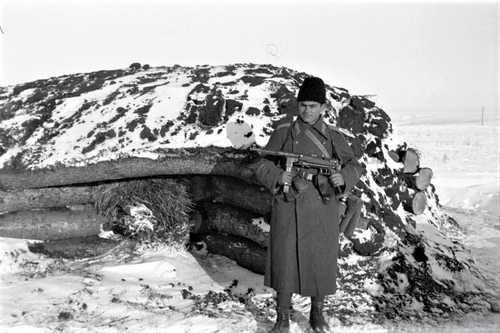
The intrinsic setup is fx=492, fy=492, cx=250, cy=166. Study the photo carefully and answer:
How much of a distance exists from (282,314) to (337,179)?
1191 millimetres

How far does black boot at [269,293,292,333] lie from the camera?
3953 millimetres

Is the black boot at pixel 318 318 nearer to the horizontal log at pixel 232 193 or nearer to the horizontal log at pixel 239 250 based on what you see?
the horizontal log at pixel 239 250

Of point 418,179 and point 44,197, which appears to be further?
point 418,179

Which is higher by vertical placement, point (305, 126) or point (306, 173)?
point (305, 126)

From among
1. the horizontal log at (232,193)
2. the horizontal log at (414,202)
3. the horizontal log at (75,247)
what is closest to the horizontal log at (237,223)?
the horizontal log at (232,193)

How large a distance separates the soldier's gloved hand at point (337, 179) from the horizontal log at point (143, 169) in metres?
1.68

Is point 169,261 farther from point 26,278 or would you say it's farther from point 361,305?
point 361,305

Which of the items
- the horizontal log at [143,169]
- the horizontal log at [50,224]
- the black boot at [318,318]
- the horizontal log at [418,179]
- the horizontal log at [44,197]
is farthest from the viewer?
the horizontal log at [418,179]

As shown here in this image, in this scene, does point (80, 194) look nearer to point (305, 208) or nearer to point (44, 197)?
point (44, 197)

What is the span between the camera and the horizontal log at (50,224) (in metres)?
5.77

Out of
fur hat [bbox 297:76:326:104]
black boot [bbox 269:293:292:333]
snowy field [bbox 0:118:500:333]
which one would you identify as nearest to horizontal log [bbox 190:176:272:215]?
snowy field [bbox 0:118:500:333]

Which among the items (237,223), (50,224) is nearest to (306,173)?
(237,223)

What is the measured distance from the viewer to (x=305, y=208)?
3881 mm

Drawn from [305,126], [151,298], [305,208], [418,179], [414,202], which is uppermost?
[305,126]
